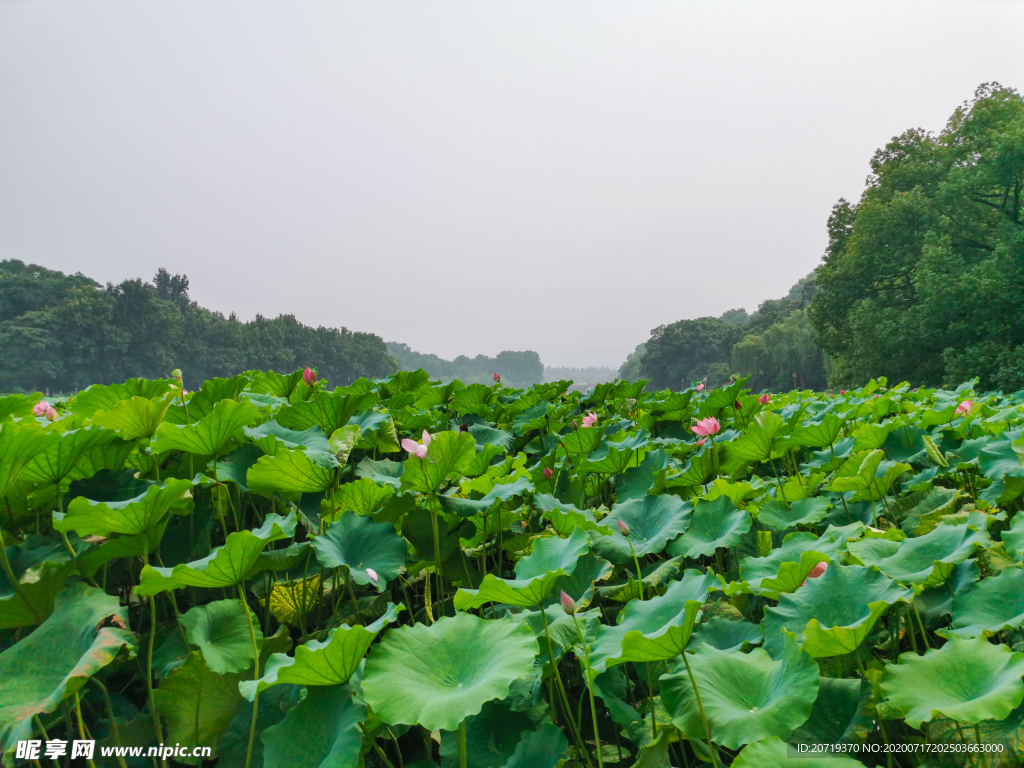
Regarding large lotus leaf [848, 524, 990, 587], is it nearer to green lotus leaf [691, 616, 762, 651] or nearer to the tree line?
green lotus leaf [691, 616, 762, 651]

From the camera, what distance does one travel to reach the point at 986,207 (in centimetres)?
1809

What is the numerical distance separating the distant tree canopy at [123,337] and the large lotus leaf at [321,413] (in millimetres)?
50343

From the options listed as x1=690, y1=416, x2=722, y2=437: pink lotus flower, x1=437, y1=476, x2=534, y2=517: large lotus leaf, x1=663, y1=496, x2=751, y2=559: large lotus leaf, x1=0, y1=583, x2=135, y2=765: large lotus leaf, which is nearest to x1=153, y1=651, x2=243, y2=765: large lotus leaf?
x1=0, y1=583, x2=135, y2=765: large lotus leaf

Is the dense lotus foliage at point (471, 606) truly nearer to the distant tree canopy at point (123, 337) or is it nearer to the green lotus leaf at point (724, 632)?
the green lotus leaf at point (724, 632)

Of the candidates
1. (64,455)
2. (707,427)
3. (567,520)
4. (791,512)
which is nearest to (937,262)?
(707,427)

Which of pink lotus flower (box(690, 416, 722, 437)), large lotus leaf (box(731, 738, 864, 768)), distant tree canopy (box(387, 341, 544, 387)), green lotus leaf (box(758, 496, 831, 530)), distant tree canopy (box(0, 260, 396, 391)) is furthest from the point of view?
distant tree canopy (box(387, 341, 544, 387))

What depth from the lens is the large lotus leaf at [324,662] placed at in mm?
753

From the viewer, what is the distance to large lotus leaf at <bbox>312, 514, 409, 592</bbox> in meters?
1.10

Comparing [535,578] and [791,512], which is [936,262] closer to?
[791,512]

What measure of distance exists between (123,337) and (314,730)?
5981 centimetres

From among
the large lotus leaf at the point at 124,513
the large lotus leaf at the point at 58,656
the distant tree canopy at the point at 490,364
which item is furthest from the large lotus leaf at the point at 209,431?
the distant tree canopy at the point at 490,364

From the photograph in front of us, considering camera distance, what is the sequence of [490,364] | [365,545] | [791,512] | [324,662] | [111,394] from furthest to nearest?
[490,364] < [111,394] < [791,512] < [365,545] < [324,662]

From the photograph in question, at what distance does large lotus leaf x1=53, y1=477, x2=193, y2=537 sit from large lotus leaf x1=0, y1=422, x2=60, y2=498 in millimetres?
122

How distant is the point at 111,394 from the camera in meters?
1.62
